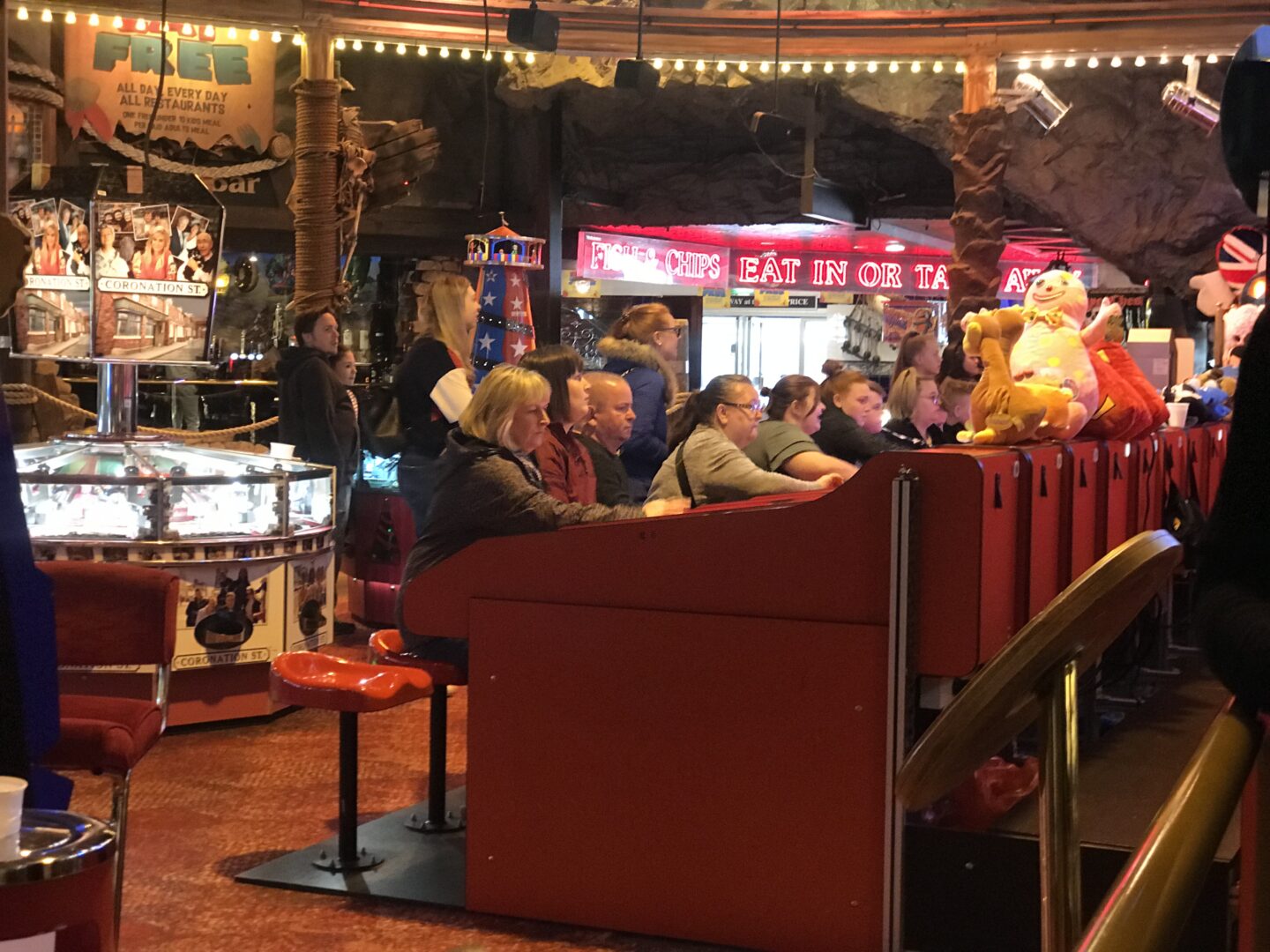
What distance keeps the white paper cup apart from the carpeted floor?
232 centimetres

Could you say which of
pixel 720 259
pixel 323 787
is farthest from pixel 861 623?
pixel 720 259

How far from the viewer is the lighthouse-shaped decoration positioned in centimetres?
759

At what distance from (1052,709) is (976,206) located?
27.4ft

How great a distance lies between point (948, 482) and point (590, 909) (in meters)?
1.38

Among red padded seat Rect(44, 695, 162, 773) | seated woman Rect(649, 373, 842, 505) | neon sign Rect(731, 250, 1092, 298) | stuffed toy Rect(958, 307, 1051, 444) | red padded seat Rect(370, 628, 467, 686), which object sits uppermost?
neon sign Rect(731, 250, 1092, 298)

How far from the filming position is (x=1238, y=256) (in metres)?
9.78

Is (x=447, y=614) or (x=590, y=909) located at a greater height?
(x=447, y=614)

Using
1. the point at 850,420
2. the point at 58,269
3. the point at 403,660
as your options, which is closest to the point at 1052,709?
the point at 403,660

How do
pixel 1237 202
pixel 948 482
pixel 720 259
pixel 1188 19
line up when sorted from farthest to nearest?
pixel 720 259, pixel 1237 202, pixel 1188 19, pixel 948 482

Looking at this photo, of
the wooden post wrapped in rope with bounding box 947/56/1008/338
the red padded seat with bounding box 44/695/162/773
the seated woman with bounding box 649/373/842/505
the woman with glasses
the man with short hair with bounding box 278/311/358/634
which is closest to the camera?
the red padded seat with bounding box 44/695/162/773

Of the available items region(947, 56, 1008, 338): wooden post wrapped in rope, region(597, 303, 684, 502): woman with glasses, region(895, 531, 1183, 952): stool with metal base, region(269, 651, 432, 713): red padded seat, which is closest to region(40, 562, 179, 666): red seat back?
region(269, 651, 432, 713): red padded seat

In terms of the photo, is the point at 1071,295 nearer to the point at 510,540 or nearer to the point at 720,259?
the point at 510,540

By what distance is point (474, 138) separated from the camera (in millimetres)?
11719

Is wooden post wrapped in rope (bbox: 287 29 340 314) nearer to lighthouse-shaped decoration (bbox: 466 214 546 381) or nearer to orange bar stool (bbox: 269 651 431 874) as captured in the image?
lighthouse-shaped decoration (bbox: 466 214 546 381)
